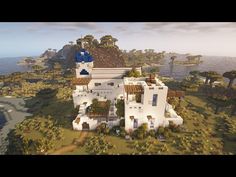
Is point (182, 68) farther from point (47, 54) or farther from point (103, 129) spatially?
point (47, 54)

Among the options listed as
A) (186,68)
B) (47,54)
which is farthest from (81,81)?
(47,54)

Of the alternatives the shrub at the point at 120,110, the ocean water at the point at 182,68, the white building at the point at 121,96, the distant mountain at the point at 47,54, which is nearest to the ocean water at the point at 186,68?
the ocean water at the point at 182,68

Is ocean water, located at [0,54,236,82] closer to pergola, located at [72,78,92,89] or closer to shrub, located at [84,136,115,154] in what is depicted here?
pergola, located at [72,78,92,89]

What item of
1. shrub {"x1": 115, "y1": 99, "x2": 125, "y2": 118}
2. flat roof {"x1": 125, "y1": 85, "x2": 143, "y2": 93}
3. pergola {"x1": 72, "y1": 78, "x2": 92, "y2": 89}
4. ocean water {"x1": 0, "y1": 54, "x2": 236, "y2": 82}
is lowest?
ocean water {"x1": 0, "y1": 54, "x2": 236, "y2": 82}

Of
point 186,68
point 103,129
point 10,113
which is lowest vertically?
point 10,113

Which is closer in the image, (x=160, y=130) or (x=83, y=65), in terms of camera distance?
(x=160, y=130)

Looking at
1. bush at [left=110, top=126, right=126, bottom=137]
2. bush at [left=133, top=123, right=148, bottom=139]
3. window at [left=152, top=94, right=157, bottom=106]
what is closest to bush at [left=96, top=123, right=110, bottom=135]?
bush at [left=110, top=126, right=126, bottom=137]

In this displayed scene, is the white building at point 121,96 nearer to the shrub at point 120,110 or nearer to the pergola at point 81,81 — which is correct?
the pergola at point 81,81
